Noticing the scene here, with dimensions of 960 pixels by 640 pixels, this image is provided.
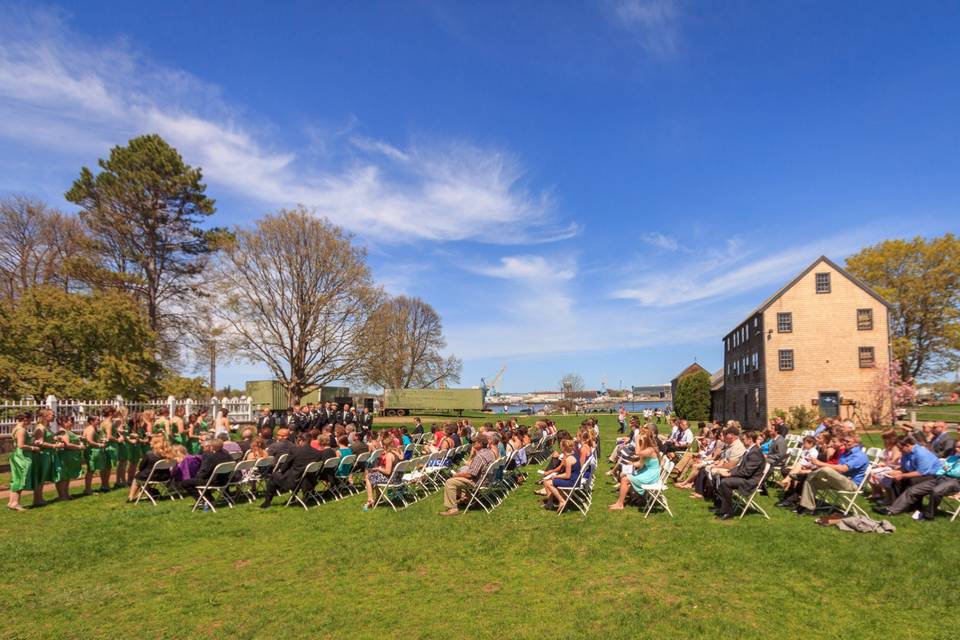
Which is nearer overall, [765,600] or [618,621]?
A: [618,621]

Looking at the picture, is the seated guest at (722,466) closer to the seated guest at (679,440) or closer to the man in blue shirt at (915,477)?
the man in blue shirt at (915,477)

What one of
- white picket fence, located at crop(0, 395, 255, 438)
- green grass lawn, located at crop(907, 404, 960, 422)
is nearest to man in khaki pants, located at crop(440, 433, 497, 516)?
white picket fence, located at crop(0, 395, 255, 438)

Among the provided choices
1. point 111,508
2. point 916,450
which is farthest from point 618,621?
point 111,508

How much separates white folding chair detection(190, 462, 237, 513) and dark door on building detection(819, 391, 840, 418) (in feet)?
99.8

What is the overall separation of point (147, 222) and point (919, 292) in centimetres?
4761

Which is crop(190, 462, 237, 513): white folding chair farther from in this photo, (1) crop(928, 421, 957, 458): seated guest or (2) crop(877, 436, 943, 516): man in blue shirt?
(1) crop(928, 421, 957, 458): seated guest

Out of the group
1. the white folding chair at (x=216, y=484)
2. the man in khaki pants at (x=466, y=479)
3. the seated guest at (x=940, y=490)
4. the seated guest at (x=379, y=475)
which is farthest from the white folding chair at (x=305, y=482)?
the seated guest at (x=940, y=490)

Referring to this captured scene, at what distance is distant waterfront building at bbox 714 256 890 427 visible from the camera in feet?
100

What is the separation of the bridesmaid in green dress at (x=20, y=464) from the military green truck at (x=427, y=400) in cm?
3851

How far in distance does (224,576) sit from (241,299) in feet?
78.7

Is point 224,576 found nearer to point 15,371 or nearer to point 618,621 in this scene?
point 618,621

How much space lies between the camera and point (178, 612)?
5.11 m

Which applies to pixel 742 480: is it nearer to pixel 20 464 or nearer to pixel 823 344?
pixel 20 464

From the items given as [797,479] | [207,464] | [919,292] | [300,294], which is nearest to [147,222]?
[300,294]
